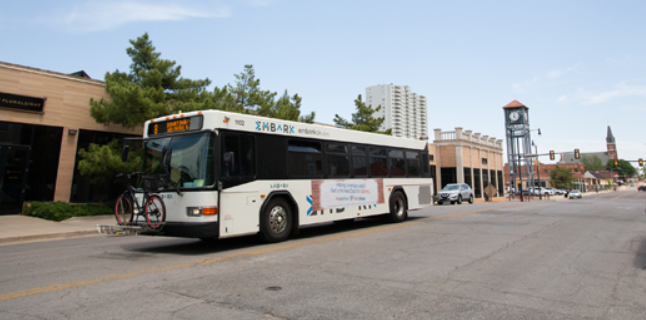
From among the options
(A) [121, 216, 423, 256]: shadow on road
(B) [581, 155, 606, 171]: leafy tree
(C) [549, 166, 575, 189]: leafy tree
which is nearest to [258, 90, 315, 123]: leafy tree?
(A) [121, 216, 423, 256]: shadow on road

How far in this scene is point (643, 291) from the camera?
5.34 m

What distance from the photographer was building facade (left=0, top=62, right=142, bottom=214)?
16.6 metres

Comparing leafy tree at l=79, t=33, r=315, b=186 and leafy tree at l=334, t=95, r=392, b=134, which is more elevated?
leafy tree at l=334, t=95, r=392, b=134

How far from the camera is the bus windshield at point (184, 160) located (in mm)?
8062

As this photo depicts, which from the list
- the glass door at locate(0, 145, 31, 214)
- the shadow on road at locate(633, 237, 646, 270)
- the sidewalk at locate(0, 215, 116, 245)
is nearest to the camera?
the shadow on road at locate(633, 237, 646, 270)

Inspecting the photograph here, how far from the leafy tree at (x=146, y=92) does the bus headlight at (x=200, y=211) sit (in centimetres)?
1080

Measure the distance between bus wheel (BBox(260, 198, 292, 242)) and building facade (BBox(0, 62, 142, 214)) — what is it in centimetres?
1319

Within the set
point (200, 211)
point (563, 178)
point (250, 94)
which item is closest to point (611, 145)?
point (563, 178)

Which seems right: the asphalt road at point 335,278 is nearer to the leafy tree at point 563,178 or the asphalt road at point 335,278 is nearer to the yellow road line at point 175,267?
the yellow road line at point 175,267

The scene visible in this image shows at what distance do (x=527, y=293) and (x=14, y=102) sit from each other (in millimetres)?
19407

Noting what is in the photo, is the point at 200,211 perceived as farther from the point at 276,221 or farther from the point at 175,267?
the point at 276,221

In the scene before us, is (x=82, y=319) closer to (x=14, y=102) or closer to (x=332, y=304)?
(x=332, y=304)

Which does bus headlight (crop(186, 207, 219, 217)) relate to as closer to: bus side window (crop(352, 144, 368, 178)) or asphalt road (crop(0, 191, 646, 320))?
asphalt road (crop(0, 191, 646, 320))

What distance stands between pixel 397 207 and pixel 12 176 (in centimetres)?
1538
